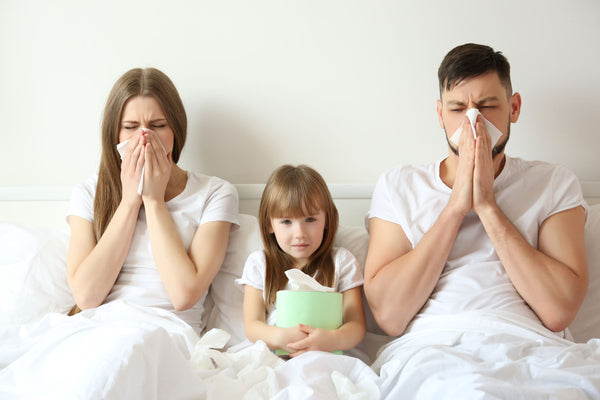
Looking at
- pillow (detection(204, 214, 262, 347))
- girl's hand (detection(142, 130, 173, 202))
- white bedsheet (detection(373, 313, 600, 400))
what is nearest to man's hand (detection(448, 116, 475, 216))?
white bedsheet (detection(373, 313, 600, 400))

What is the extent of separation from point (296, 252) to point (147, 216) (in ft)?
1.41

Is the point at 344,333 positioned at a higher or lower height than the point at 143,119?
lower

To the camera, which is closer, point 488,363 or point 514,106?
point 488,363

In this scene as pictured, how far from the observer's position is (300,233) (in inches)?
54.4

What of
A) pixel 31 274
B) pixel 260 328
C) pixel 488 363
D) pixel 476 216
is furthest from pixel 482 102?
pixel 31 274

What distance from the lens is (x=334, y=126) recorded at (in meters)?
1.79

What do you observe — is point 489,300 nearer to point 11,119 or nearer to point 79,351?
point 79,351

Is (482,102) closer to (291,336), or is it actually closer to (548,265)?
(548,265)

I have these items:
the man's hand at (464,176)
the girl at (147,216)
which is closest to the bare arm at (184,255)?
the girl at (147,216)

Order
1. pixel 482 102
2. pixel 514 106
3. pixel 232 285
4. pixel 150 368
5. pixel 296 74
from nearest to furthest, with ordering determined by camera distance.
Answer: pixel 150 368 < pixel 482 102 < pixel 514 106 < pixel 232 285 < pixel 296 74

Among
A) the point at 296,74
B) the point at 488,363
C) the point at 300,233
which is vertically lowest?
the point at 488,363

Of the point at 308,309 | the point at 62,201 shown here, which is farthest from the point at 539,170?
the point at 62,201

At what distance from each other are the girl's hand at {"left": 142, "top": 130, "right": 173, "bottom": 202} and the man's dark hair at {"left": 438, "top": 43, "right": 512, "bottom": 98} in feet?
2.58

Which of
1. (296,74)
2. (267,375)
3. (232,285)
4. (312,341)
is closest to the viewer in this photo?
(267,375)
